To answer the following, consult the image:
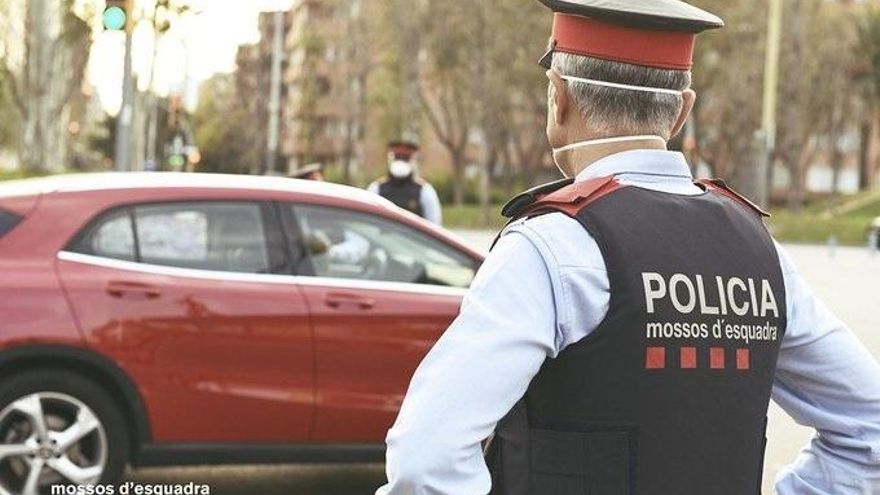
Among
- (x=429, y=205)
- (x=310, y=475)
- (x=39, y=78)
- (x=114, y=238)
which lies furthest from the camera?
(x=39, y=78)

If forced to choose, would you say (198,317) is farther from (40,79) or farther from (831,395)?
(40,79)

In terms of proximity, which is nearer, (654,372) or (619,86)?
(654,372)

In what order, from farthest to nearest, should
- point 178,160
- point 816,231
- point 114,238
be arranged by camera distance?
point 178,160 → point 816,231 → point 114,238

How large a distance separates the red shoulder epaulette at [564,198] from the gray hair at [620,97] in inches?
4.0

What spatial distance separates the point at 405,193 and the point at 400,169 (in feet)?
1.14

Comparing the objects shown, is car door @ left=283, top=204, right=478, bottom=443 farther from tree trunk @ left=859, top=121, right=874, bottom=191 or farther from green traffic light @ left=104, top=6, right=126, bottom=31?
tree trunk @ left=859, top=121, right=874, bottom=191

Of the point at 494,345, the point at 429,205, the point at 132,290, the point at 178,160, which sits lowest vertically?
the point at 178,160

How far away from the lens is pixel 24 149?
38062mm

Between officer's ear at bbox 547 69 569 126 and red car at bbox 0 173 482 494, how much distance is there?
3906 millimetres

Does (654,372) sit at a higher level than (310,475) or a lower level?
higher

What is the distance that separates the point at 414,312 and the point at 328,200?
0.68 metres

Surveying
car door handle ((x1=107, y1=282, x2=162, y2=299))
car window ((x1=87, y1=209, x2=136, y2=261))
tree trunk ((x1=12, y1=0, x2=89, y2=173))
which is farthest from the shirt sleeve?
tree trunk ((x1=12, y1=0, x2=89, y2=173))

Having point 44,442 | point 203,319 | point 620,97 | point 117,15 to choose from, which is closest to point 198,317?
point 203,319

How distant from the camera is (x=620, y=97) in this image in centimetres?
211
